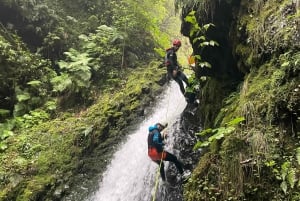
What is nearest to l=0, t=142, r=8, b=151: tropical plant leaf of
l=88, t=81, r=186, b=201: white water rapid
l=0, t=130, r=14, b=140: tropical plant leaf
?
l=0, t=130, r=14, b=140: tropical plant leaf

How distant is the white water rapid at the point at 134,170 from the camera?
8398 mm

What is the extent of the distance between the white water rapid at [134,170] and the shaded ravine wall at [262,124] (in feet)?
8.40

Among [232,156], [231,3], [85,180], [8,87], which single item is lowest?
[85,180]

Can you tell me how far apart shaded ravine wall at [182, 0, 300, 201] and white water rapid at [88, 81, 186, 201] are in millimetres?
2561

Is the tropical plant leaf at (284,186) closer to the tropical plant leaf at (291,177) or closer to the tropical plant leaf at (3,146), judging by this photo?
the tropical plant leaf at (291,177)

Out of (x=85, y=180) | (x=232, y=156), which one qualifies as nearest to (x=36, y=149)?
(x=85, y=180)

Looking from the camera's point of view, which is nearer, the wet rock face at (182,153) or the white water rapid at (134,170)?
the wet rock face at (182,153)

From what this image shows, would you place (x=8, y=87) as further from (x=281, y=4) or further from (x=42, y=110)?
(x=281, y=4)

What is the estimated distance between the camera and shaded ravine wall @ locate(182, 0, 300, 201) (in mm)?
4633

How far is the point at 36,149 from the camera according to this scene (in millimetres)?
10297

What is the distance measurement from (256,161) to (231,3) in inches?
163

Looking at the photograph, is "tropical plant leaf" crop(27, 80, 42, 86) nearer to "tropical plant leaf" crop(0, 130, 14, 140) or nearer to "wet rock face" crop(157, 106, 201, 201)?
"tropical plant leaf" crop(0, 130, 14, 140)

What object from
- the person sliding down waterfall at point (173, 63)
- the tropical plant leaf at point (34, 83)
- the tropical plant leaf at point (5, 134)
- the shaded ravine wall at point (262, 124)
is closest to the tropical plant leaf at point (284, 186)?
the shaded ravine wall at point (262, 124)

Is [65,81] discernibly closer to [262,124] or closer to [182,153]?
[182,153]
